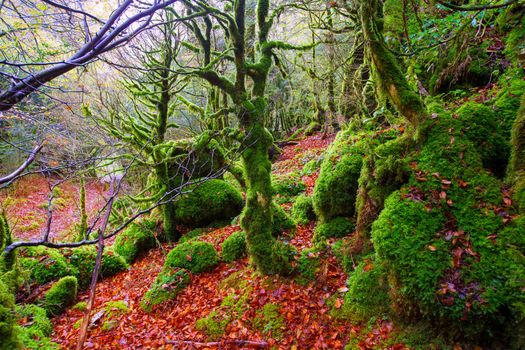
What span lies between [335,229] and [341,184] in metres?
0.88

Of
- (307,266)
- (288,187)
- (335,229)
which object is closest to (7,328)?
(307,266)

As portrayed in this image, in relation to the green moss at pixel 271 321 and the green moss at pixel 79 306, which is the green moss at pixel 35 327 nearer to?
the green moss at pixel 79 306

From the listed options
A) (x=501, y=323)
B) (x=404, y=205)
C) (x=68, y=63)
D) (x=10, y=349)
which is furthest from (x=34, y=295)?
(x=501, y=323)

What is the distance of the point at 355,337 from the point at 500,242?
198 centimetres

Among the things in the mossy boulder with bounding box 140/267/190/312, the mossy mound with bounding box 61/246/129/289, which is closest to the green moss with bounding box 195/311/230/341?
the mossy boulder with bounding box 140/267/190/312

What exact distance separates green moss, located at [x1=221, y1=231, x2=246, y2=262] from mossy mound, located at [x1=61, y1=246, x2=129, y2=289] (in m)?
3.17

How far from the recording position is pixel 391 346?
3219 millimetres

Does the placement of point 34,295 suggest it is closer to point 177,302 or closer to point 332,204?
point 177,302

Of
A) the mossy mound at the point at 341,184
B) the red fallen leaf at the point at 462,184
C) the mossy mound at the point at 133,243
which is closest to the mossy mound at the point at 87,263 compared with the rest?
the mossy mound at the point at 133,243

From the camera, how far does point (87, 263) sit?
24.2 ft

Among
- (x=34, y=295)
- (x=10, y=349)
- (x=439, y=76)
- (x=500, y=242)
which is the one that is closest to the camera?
(x=10, y=349)

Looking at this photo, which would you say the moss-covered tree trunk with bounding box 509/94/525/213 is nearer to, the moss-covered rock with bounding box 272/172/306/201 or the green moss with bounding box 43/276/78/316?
the moss-covered rock with bounding box 272/172/306/201

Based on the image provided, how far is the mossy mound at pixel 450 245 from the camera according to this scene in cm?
279

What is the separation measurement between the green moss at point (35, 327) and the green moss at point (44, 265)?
3.81 feet
